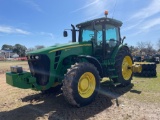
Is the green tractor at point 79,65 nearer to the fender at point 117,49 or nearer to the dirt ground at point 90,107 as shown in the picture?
the fender at point 117,49

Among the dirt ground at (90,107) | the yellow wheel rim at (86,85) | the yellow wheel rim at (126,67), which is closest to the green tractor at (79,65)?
the yellow wheel rim at (86,85)

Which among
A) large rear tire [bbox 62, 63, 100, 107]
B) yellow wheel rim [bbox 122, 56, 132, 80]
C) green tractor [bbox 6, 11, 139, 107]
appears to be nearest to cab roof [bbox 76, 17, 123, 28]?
green tractor [bbox 6, 11, 139, 107]

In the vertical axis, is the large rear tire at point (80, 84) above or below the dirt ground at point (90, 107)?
above

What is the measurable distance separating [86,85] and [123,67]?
324cm

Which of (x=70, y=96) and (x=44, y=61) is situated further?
(x=44, y=61)

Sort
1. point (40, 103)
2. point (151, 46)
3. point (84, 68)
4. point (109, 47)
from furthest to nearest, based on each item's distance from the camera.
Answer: point (151, 46)
point (109, 47)
point (40, 103)
point (84, 68)

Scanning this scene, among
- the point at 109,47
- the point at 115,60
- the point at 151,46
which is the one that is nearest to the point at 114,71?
the point at 115,60

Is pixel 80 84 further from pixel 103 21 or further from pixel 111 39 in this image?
pixel 111 39

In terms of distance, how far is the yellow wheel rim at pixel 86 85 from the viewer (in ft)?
19.3

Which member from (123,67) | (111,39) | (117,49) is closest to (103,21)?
(111,39)

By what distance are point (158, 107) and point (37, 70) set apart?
12.5 feet

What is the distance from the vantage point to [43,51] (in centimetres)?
586

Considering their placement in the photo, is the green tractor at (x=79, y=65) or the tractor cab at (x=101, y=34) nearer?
the green tractor at (x=79, y=65)

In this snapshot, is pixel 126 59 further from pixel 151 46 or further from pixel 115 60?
pixel 151 46
